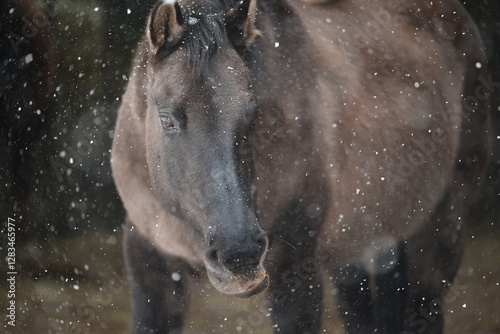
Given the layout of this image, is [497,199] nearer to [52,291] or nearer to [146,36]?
[146,36]

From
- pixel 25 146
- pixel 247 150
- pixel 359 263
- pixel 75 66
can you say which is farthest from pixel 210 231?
pixel 25 146

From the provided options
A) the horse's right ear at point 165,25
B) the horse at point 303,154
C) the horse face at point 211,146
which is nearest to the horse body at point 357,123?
the horse at point 303,154

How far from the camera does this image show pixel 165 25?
151cm

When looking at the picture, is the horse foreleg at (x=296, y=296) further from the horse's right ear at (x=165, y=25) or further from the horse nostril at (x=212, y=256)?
the horse's right ear at (x=165, y=25)

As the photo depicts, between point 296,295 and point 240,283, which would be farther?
point 296,295

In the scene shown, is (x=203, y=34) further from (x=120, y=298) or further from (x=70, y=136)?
(x=120, y=298)

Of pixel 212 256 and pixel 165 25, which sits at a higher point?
pixel 165 25

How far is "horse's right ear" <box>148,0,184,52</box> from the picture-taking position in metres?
1.48

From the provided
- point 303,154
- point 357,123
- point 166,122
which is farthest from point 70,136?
point 357,123

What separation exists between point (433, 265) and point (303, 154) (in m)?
0.50

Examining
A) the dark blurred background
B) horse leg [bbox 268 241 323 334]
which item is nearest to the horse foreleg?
horse leg [bbox 268 241 323 334]

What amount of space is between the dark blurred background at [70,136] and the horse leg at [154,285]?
0.05 m

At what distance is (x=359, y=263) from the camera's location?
169 centimetres

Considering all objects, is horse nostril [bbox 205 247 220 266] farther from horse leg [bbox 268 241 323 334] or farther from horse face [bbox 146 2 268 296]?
horse leg [bbox 268 241 323 334]
